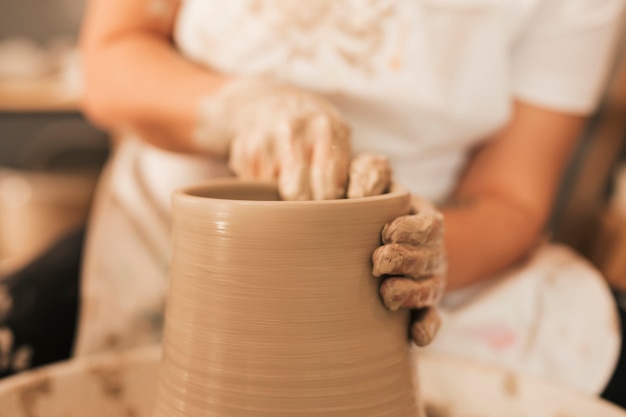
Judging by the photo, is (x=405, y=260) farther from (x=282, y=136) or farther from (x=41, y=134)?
(x=41, y=134)

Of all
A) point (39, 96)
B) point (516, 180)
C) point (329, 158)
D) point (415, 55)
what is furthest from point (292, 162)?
point (39, 96)

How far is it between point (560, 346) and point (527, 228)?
0.18 m

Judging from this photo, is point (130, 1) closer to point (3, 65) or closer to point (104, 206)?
point (104, 206)

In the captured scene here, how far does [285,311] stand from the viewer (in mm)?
361

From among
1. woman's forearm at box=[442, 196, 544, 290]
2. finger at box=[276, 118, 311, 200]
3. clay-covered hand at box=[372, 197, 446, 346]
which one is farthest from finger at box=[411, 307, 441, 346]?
woman's forearm at box=[442, 196, 544, 290]

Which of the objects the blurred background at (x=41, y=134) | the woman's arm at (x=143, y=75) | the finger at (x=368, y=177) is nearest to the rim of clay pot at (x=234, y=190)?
the finger at (x=368, y=177)

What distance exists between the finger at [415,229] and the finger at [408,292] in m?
0.02

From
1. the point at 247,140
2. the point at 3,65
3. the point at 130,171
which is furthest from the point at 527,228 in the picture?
the point at 3,65

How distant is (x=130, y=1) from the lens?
0.83m

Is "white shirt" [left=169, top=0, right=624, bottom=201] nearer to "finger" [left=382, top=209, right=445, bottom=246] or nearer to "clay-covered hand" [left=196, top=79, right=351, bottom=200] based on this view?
"clay-covered hand" [left=196, top=79, right=351, bottom=200]

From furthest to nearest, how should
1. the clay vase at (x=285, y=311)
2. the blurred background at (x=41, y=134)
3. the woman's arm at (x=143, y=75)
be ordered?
the blurred background at (x=41, y=134) < the woman's arm at (x=143, y=75) < the clay vase at (x=285, y=311)

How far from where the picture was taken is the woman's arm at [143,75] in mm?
718

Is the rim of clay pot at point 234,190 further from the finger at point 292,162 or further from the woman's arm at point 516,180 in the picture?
the woman's arm at point 516,180

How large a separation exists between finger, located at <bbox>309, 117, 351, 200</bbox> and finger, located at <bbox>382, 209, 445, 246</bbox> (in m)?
0.06
